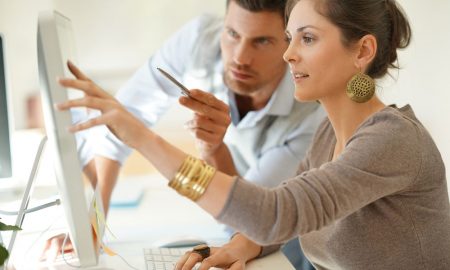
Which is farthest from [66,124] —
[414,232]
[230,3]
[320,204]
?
[230,3]

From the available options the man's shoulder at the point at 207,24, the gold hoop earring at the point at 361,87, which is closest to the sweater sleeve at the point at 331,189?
the gold hoop earring at the point at 361,87

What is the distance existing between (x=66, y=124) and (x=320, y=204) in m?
0.42

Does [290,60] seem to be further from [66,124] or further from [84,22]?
[84,22]

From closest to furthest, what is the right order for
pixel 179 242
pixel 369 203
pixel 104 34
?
pixel 369 203 → pixel 179 242 → pixel 104 34

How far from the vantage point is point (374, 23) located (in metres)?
1.17

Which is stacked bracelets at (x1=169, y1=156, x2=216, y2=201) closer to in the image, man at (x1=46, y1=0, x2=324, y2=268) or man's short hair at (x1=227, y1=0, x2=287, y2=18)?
man at (x1=46, y1=0, x2=324, y2=268)

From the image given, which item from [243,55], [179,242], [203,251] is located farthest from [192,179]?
[243,55]

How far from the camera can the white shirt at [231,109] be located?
181cm

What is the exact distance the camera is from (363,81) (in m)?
1.16

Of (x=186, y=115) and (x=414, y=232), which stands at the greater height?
(x=414, y=232)

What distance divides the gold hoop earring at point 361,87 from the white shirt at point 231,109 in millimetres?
635

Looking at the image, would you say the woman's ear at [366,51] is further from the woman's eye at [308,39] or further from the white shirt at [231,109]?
the white shirt at [231,109]

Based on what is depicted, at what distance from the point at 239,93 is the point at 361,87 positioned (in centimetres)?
72

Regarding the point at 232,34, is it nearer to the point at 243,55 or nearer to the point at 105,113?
the point at 243,55
